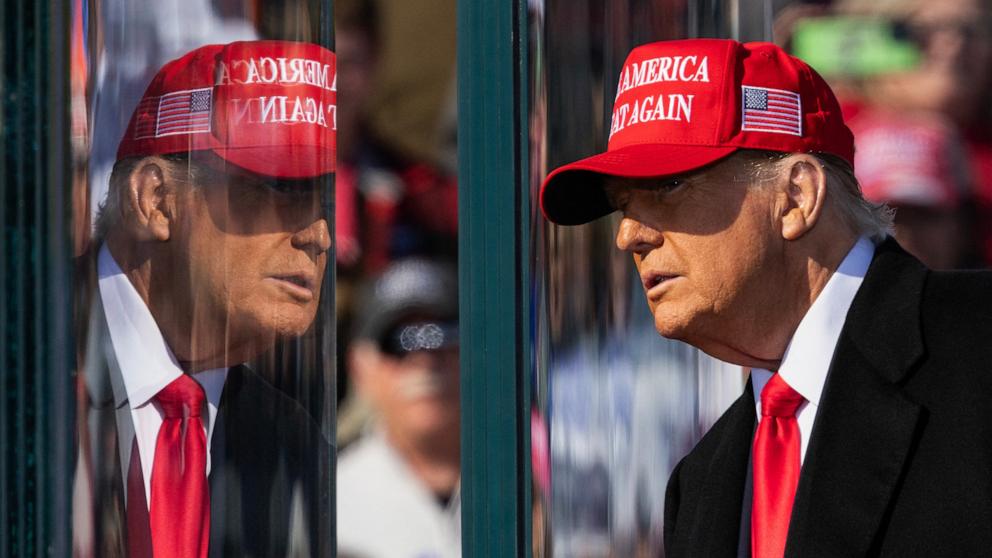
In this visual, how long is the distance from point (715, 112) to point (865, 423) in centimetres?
65

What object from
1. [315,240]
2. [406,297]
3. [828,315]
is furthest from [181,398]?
[828,315]

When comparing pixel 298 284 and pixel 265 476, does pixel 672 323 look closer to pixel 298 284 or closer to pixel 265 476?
pixel 298 284

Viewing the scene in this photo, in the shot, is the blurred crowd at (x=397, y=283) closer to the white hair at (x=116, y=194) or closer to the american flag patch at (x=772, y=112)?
the white hair at (x=116, y=194)

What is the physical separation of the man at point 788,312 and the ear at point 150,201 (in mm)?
1010

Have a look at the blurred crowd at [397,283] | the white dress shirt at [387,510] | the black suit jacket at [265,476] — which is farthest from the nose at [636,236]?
the black suit jacket at [265,476]

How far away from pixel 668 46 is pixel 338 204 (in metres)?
0.89

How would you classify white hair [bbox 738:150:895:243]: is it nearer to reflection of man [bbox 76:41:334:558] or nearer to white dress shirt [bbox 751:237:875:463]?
white dress shirt [bbox 751:237:875:463]

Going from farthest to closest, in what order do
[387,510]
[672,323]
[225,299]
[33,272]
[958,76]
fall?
1. [33,272]
2. [225,299]
3. [387,510]
4. [672,323]
5. [958,76]

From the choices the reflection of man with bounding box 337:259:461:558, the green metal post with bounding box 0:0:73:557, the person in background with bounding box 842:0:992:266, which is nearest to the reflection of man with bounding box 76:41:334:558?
the reflection of man with bounding box 337:259:461:558

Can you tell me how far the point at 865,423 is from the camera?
2.85 meters

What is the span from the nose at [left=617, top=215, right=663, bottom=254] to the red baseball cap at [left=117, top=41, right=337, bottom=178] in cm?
79

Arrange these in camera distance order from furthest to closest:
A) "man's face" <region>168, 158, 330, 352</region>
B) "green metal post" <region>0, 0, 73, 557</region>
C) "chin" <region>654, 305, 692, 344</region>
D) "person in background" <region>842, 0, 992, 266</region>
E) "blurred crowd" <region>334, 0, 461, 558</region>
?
"green metal post" <region>0, 0, 73, 557</region> → "man's face" <region>168, 158, 330, 352</region> → "blurred crowd" <region>334, 0, 461, 558</region> → "chin" <region>654, 305, 692, 344</region> → "person in background" <region>842, 0, 992, 266</region>

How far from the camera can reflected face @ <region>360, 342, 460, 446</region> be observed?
344cm

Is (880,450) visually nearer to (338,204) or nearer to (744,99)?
(744,99)
